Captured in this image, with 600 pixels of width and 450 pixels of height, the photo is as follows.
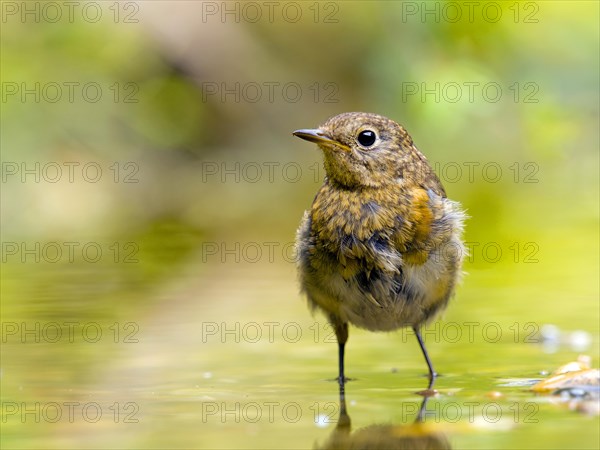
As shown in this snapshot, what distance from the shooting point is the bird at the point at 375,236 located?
5.66 m

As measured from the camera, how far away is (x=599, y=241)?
980 cm

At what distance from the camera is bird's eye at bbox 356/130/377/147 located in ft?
19.4

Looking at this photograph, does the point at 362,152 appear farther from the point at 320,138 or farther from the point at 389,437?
the point at 389,437

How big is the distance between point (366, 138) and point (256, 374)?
4.14 feet

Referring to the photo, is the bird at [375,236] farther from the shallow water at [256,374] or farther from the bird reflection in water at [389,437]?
the bird reflection in water at [389,437]

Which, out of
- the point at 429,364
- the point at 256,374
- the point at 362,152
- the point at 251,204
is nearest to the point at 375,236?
the point at 362,152

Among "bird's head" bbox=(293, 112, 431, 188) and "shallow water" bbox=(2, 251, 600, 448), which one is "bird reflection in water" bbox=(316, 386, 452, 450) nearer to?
"shallow water" bbox=(2, 251, 600, 448)

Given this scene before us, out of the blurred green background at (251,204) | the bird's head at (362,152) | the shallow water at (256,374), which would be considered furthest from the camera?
the bird's head at (362,152)

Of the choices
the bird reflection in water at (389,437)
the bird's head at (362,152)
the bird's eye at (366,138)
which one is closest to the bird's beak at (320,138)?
the bird's head at (362,152)

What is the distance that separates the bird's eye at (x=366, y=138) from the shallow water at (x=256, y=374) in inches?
43.0

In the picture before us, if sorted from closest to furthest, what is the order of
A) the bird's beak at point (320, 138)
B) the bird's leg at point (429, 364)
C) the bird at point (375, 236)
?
the bird's leg at point (429, 364) < the bird at point (375, 236) < the bird's beak at point (320, 138)

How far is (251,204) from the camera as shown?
39.5ft

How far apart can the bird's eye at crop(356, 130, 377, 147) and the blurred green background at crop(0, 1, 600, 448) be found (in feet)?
3.61

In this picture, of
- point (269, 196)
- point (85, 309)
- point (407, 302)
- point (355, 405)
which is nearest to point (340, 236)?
point (407, 302)
